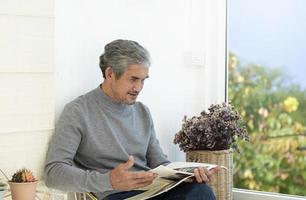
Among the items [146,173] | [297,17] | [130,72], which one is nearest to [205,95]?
[297,17]

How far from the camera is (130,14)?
10.9 feet

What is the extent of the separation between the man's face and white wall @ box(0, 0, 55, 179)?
1.04ft

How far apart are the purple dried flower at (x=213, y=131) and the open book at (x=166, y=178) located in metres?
0.58

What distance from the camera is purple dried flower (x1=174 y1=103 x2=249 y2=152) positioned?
3250mm

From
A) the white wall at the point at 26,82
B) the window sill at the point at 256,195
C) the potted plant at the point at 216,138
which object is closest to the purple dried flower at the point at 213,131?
the potted plant at the point at 216,138

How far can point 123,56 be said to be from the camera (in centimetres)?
277

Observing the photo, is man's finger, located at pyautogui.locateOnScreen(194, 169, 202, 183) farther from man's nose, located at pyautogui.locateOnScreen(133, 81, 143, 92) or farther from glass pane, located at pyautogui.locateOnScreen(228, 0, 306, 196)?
glass pane, located at pyautogui.locateOnScreen(228, 0, 306, 196)

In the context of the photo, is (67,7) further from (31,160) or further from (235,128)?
(235,128)

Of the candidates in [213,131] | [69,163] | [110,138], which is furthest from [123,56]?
[213,131]

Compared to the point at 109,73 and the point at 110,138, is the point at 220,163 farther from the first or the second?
the point at 109,73

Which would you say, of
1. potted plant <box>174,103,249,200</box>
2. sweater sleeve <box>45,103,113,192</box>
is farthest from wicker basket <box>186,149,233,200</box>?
sweater sleeve <box>45,103,113,192</box>

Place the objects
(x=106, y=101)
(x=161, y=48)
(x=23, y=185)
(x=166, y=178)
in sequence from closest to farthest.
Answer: (x=23, y=185), (x=166, y=178), (x=106, y=101), (x=161, y=48)

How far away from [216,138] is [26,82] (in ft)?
3.90

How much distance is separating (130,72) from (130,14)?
0.65m
